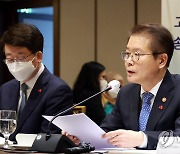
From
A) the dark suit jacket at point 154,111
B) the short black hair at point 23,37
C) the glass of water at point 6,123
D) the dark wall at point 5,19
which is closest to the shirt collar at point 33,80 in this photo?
the short black hair at point 23,37

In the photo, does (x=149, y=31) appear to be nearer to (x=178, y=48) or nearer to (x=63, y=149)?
(x=178, y=48)

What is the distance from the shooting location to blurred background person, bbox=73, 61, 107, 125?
5711 millimetres

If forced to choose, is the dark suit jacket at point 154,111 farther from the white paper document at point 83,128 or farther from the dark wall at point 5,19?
the dark wall at point 5,19

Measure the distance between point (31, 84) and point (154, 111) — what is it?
3.37 ft

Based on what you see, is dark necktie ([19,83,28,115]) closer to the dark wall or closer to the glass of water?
the glass of water

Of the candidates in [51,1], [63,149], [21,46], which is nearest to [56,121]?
[63,149]

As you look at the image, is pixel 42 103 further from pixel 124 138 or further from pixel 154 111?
pixel 124 138

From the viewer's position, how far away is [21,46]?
3244mm

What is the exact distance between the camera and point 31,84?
338 centimetres

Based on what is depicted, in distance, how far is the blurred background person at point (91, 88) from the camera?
18.7ft

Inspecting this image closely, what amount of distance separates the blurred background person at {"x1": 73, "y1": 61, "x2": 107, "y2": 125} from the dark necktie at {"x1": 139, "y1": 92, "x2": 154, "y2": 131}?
9.26ft

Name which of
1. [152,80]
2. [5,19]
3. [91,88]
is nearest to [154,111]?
[152,80]

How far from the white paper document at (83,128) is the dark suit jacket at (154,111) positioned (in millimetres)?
272

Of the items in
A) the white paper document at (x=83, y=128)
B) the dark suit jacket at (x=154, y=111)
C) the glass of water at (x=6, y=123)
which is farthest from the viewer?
the dark suit jacket at (x=154, y=111)
